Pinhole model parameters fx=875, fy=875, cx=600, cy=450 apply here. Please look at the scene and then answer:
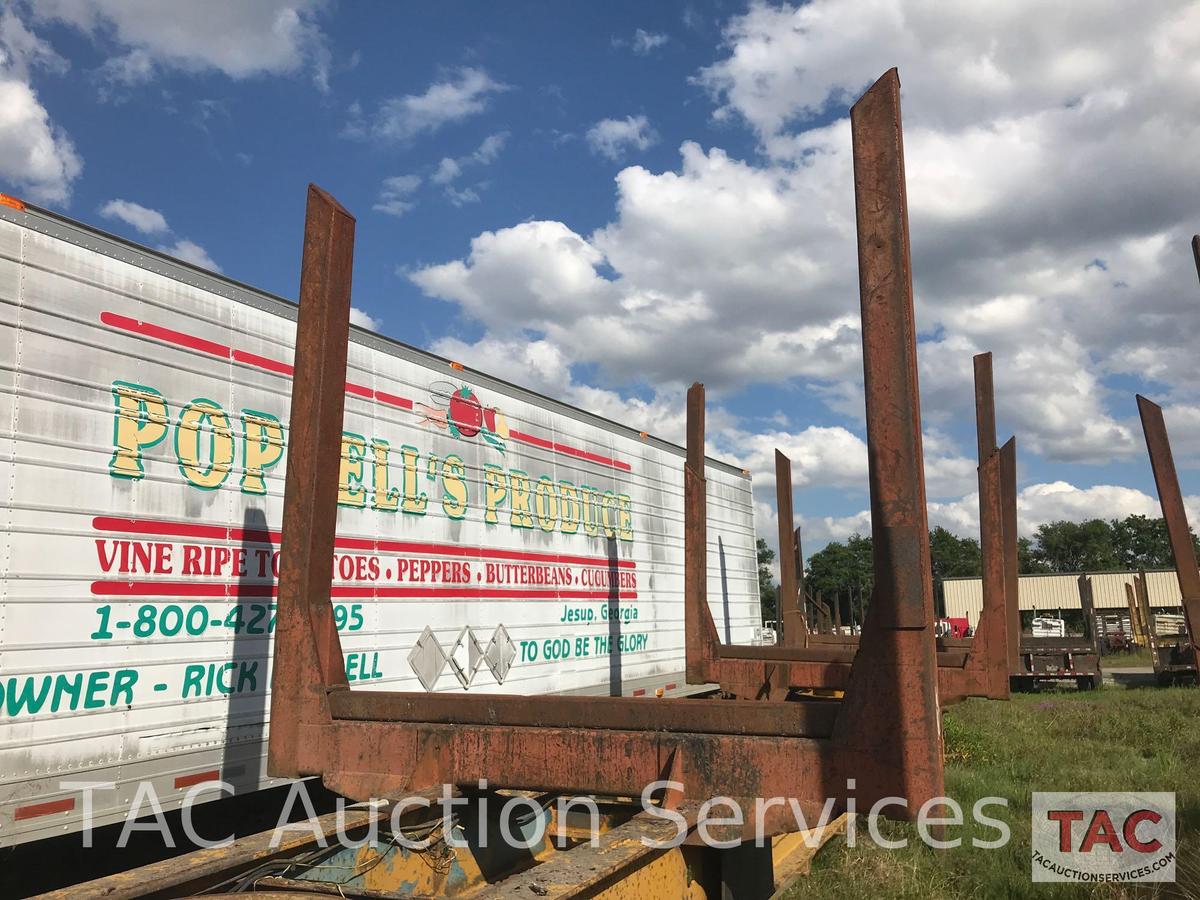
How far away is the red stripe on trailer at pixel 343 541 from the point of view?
13.6 ft

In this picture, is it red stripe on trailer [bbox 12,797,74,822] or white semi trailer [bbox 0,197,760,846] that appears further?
white semi trailer [bbox 0,197,760,846]

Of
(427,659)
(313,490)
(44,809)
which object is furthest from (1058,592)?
(44,809)

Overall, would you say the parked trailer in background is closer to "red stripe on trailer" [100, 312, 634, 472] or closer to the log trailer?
"red stripe on trailer" [100, 312, 634, 472]

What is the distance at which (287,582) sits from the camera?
10.7 ft

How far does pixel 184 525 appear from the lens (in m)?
4.40

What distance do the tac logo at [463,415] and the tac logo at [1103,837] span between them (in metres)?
4.67

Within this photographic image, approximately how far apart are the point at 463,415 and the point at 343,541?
1.65m

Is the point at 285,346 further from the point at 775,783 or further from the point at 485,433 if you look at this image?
the point at 775,783

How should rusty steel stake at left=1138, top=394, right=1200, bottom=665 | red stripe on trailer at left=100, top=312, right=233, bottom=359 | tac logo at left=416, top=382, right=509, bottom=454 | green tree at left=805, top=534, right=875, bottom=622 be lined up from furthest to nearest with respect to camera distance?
green tree at left=805, top=534, right=875, bottom=622 < rusty steel stake at left=1138, top=394, right=1200, bottom=665 < tac logo at left=416, top=382, right=509, bottom=454 < red stripe on trailer at left=100, top=312, right=233, bottom=359

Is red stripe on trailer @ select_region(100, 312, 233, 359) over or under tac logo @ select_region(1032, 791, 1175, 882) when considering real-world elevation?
over

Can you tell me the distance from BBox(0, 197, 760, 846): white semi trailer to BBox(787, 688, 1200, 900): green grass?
9.34 ft

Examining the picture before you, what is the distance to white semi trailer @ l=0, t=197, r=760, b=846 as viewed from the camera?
12.3ft

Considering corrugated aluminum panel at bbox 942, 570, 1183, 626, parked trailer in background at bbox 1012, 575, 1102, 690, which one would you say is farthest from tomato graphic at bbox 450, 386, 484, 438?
corrugated aluminum panel at bbox 942, 570, 1183, 626

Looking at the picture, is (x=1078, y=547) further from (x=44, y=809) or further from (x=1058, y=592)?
(x=44, y=809)
